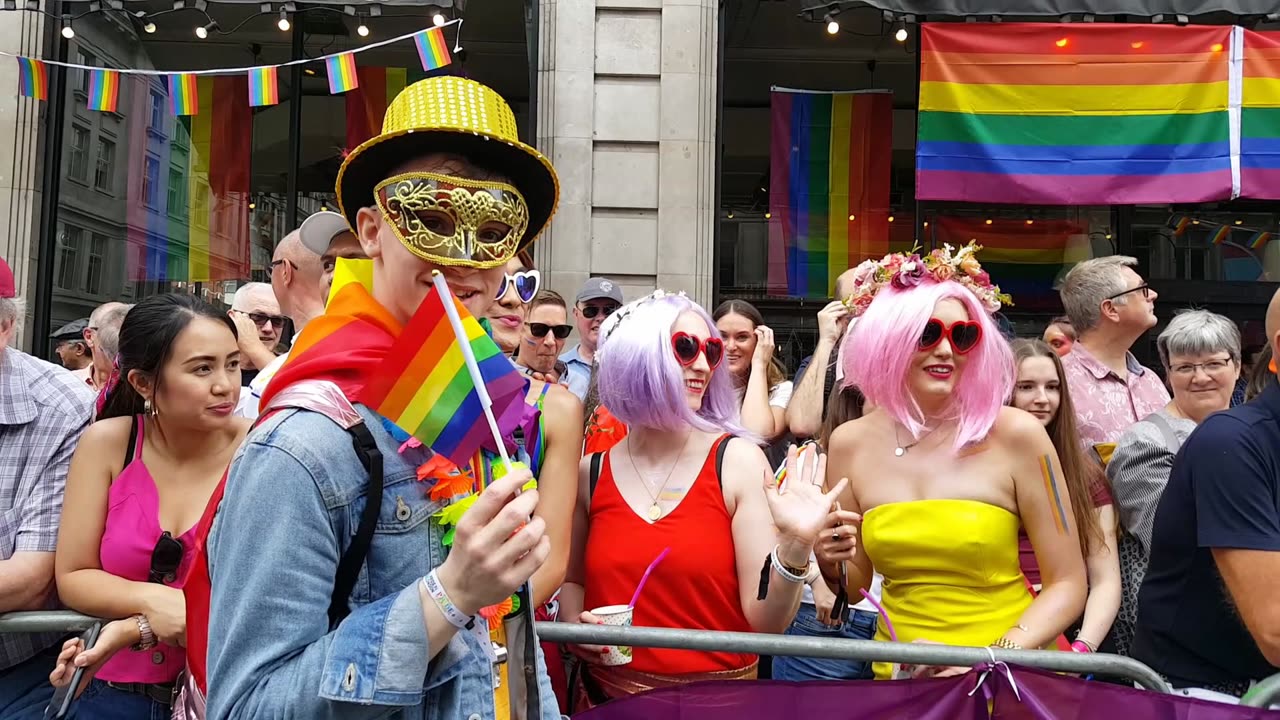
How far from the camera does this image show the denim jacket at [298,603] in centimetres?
149

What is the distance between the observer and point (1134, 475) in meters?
4.20

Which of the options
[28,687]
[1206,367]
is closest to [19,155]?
[28,687]

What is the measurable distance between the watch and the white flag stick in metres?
1.77

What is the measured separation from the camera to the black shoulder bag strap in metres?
1.61

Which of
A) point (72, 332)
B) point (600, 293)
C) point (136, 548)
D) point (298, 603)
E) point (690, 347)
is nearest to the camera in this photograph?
point (298, 603)

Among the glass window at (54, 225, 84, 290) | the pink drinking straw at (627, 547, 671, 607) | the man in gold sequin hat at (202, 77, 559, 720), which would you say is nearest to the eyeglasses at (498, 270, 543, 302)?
the pink drinking straw at (627, 547, 671, 607)

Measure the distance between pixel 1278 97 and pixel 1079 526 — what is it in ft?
19.6

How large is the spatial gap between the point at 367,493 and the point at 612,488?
189 cm

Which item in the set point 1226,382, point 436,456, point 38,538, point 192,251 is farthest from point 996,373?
point 192,251

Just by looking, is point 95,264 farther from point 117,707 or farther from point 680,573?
point 680,573

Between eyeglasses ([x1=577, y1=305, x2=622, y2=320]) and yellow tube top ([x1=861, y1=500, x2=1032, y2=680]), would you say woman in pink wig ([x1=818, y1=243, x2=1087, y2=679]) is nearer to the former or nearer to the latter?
yellow tube top ([x1=861, y1=500, x2=1032, y2=680])

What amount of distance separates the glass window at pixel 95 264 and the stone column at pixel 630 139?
4.17 meters

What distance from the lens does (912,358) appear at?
3459mm

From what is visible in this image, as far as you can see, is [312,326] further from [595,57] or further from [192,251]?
[192,251]
